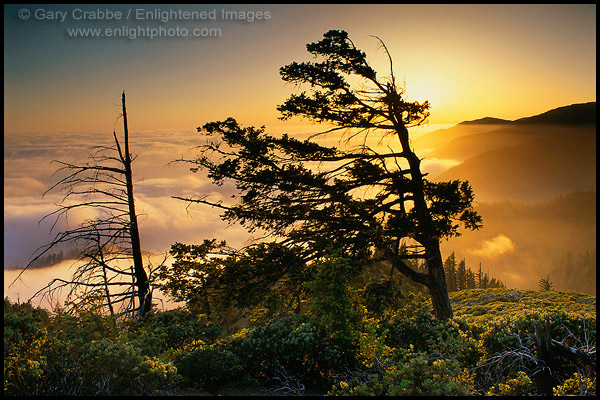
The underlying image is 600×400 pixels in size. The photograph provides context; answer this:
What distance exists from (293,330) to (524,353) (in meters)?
5.00

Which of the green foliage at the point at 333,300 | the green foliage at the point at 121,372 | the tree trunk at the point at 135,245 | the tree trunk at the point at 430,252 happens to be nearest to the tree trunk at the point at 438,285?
the tree trunk at the point at 430,252

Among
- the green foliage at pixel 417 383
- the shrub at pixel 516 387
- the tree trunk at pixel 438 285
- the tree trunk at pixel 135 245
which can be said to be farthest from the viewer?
the tree trunk at pixel 438 285

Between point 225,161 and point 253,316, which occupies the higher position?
point 225,161

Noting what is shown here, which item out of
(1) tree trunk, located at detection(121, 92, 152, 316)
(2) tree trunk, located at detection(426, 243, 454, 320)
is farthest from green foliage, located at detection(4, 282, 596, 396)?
(2) tree trunk, located at detection(426, 243, 454, 320)

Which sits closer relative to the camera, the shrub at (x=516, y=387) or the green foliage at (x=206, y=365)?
the shrub at (x=516, y=387)

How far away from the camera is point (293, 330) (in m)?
9.62

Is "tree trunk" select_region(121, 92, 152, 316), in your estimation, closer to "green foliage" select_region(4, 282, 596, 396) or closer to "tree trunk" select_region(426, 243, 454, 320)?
"green foliage" select_region(4, 282, 596, 396)

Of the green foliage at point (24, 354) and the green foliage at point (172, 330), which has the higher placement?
the green foliage at point (24, 354)

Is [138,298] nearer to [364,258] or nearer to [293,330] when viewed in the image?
[293,330]

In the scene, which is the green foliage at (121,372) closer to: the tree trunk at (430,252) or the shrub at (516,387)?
the shrub at (516,387)

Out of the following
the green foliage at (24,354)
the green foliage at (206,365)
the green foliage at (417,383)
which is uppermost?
the green foliage at (24,354)

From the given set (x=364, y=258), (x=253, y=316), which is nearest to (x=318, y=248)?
(x=364, y=258)

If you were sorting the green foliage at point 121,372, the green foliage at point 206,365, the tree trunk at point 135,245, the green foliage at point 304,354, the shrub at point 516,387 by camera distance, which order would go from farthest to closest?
the tree trunk at point 135,245 < the green foliage at point 206,365 < the green foliage at point 121,372 < the green foliage at point 304,354 < the shrub at point 516,387

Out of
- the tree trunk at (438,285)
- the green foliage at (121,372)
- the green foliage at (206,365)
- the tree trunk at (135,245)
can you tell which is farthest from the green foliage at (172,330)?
the tree trunk at (438,285)
